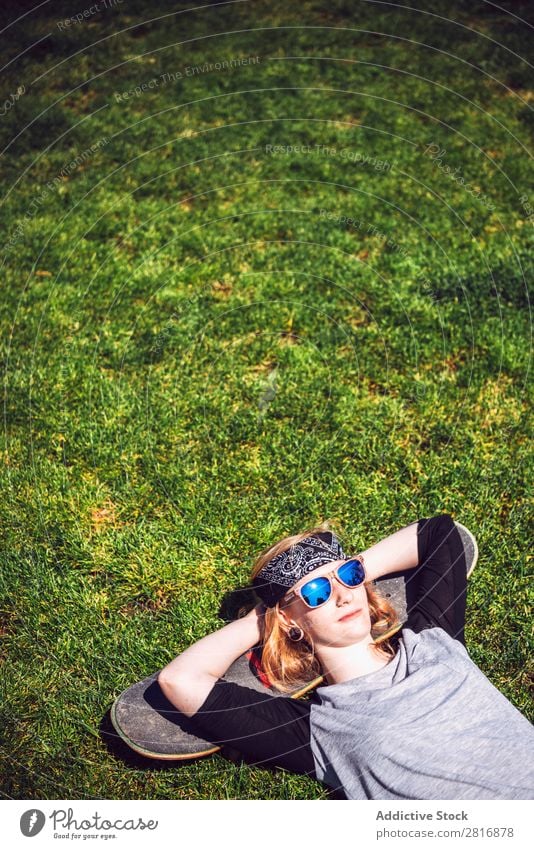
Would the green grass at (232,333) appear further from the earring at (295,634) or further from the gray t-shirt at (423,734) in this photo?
the earring at (295,634)

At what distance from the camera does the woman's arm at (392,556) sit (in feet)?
14.2

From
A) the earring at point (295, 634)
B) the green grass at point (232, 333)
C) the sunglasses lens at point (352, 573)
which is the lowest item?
the earring at point (295, 634)

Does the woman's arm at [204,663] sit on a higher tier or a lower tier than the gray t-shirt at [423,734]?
higher

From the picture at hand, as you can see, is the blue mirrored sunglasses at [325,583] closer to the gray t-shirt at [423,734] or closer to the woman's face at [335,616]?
the woman's face at [335,616]

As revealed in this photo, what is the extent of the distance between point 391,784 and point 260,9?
32.3ft

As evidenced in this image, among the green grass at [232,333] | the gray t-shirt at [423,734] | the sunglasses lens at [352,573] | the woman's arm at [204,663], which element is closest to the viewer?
the gray t-shirt at [423,734]

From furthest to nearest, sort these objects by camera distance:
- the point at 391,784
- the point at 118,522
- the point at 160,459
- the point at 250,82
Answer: the point at 250,82 < the point at 160,459 < the point at 118,522 < the point at 391,784

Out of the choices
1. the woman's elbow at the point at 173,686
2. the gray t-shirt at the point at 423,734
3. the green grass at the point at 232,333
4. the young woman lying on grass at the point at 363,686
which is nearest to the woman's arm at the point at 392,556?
the young woman lying on grass at the point at 363,686

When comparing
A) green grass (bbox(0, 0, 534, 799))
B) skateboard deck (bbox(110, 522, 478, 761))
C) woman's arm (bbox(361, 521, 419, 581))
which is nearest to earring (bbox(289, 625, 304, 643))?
skateboard deck (bbox(110, 522, 478, 761))

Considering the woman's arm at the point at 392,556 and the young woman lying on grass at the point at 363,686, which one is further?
the woman's arm at the point at 392,556

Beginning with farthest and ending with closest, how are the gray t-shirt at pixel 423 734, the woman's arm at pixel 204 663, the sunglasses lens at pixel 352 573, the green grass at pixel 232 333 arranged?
the green grass at pixel 232 333 < the sunglasses lens at pixel 352 573 < the woman's arm at pixel 204 663 < the gray t-shirt at pixel 423 734
